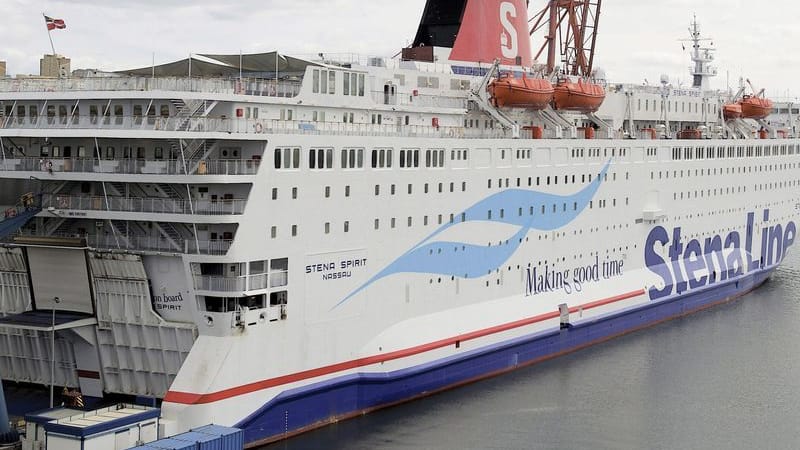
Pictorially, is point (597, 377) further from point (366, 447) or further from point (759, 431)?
point (366, 447)

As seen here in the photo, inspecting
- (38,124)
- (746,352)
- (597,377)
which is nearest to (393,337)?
(597,377)

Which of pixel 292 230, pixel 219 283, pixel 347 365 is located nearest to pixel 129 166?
pixel 219 283

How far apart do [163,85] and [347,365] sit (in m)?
7.60

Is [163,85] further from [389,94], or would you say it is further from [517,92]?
[517,92]

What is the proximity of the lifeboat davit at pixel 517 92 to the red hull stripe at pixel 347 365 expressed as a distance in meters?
6.41

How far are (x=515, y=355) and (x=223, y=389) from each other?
11375mm

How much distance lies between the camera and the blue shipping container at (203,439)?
20422 millimetres

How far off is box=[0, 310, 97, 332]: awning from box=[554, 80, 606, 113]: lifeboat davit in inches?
697

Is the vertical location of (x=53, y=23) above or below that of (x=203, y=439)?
above

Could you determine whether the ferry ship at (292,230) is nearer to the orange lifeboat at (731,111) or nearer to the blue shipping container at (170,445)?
the blue shipping container at (170,445)

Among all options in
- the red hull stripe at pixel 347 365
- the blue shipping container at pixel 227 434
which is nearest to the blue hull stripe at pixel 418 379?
the red hull stripe at pixel 347 365

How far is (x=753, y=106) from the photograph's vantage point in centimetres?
4669

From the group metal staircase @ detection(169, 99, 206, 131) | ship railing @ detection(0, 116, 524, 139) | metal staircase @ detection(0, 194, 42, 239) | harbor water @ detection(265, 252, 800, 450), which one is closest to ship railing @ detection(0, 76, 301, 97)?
metal staircase @ detection(169, 99, 206, 131)

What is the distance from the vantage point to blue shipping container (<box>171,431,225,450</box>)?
20.4m
